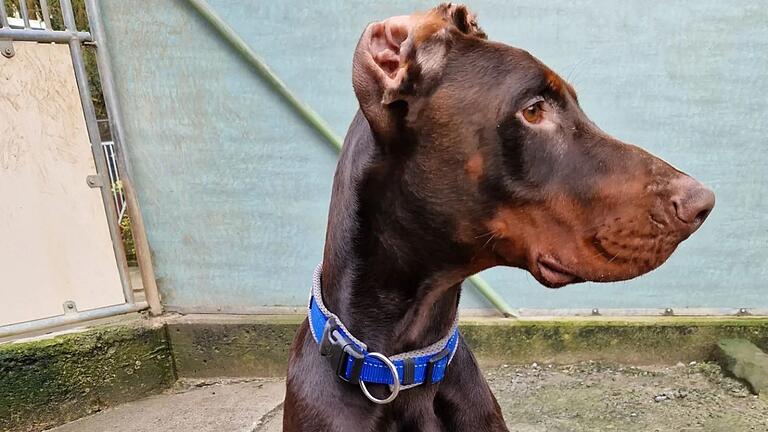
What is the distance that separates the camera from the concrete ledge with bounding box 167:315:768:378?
3414 millimetres

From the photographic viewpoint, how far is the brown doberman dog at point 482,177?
1.44 metres

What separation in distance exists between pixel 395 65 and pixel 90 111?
90.3 inches

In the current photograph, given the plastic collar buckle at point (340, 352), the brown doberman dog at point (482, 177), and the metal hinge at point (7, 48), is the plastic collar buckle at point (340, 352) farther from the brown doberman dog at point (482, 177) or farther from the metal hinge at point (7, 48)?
the metal hinge at point (7, 48)

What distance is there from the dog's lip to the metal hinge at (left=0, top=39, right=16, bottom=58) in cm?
277

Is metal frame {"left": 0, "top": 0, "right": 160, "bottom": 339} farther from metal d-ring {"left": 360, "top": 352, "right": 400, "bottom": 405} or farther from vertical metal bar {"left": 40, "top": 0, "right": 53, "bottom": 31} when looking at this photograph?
metal d-ring {"left": 360, "top": 352, "right": 400, "bottom": 405}

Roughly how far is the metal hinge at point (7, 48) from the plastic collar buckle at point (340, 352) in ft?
7.71

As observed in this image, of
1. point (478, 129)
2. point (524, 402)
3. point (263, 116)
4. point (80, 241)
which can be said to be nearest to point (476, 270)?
point (478, 129)

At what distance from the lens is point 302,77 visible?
3.24 meters

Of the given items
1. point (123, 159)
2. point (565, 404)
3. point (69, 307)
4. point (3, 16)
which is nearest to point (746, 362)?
point (565, 404)

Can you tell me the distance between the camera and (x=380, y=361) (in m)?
1.58

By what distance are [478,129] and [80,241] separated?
2582mm

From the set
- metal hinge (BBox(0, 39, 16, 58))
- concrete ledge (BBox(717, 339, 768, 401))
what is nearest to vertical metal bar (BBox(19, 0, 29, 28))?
metal hinge (BBox(0, 39, 16, 58))

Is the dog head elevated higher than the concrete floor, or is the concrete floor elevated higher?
the dog head

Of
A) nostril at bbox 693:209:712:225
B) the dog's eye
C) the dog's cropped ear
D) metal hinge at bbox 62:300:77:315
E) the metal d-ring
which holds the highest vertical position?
the dog's cropped ear
